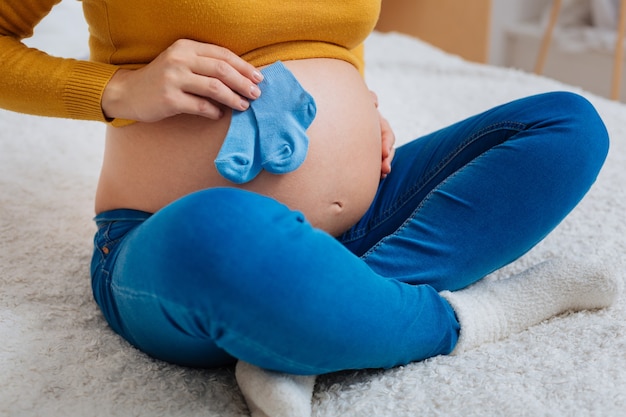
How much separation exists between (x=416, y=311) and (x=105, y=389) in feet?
0.95

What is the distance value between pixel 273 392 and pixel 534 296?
322 mm

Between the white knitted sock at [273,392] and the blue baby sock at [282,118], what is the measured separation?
0.66ft

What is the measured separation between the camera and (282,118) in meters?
0.72

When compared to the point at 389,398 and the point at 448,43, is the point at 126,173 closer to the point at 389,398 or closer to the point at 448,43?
the point at 389,398

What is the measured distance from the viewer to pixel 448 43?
254 cm

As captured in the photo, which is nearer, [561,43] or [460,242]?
[460,242]

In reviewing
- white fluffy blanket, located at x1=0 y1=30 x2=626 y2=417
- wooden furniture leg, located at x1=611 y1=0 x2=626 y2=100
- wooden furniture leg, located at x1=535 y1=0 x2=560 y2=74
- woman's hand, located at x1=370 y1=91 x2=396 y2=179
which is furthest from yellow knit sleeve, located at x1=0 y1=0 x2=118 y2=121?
wooden furniture leg, located at x1=535 y1=0 x2=560 y2=74

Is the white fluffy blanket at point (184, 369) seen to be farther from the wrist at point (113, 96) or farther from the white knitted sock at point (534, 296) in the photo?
the wrist at point (113, 96)

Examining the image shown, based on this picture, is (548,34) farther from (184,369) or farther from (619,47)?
(184,369)

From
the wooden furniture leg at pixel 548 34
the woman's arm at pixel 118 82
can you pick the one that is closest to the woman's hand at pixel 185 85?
the woman's arm at pixel 118 82

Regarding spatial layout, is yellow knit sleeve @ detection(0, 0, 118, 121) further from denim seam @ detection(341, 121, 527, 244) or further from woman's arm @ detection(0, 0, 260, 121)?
denim seam @ detection(341, 121, 527, 244)

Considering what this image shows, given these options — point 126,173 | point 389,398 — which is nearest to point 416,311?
point 389,398

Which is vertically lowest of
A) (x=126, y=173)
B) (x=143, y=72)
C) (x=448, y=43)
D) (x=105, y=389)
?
(x=448, y=43)

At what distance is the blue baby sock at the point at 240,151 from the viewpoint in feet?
2.26
